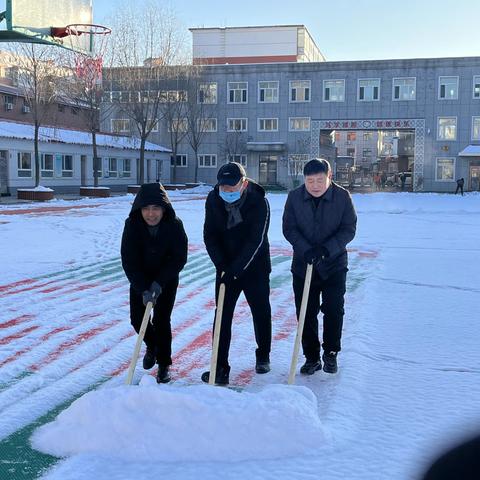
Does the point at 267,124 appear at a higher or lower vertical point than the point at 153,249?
higher

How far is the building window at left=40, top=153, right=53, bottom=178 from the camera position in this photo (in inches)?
1428

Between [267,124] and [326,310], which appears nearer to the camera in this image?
[326,310]

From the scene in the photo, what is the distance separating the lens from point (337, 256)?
4496mm

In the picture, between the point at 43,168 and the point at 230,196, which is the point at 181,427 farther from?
the point at 43,168

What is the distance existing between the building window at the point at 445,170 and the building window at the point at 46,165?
30.7 metres

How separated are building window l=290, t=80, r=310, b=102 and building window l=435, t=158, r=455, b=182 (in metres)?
12.4

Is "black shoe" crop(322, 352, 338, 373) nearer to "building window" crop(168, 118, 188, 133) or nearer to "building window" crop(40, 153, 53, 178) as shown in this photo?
"building window" crop(40, 153, 53, 178)

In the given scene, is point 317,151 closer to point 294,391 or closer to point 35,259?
point 35,259

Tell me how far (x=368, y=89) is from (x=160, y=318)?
4781 centimetres

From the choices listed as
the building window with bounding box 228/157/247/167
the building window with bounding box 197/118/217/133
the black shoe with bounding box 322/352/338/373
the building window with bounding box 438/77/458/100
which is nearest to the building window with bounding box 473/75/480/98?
the building window with bounding box 438/77/458/100

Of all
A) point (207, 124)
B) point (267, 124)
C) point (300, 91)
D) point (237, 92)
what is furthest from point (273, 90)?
point (207, 124)

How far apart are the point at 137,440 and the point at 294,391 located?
103 cm

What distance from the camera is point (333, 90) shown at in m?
49.7

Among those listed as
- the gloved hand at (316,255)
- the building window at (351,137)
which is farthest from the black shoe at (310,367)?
the building window at (351,137)
